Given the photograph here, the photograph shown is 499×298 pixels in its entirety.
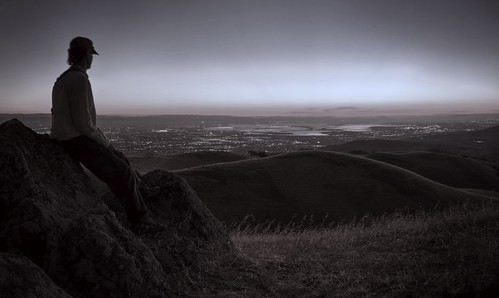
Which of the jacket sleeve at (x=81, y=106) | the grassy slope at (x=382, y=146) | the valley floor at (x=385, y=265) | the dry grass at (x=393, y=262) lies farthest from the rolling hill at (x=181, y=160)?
the grassy slope at (x=382, y=146)

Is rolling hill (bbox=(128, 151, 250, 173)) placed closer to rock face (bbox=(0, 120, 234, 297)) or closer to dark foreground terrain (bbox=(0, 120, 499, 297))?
dark foreground terrain (bbox=(0, 120, 499, 297))

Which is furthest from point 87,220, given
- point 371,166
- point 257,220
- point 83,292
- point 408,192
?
point 371,166

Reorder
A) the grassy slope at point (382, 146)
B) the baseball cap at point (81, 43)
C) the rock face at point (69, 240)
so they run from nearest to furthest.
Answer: the rock face at point (69, 240), the baseball cap at point (81, 43), the grassy slope at point (382, 146)

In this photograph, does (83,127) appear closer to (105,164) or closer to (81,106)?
(81,106)

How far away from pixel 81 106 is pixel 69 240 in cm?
234

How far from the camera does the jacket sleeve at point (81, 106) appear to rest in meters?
6.46

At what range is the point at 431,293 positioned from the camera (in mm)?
5836

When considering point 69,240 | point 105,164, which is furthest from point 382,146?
point 69,240

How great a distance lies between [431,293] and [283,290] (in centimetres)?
244

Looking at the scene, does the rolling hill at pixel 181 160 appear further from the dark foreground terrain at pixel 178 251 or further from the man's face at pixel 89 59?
the man's face at pixel 89 59

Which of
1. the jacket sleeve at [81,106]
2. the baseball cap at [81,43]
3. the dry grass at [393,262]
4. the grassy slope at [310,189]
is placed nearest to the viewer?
the dry grass at [393,262]

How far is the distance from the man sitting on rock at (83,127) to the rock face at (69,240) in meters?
0.48

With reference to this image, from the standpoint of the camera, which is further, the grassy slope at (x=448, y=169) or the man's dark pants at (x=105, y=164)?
the grassy slope at (x=448, y=169)

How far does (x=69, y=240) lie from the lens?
18.0ft
